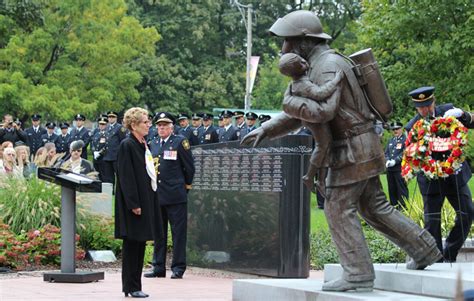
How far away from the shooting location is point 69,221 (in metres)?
12.7

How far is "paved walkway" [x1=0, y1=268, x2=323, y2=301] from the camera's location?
1116 cm

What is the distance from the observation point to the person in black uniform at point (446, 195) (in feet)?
38.1

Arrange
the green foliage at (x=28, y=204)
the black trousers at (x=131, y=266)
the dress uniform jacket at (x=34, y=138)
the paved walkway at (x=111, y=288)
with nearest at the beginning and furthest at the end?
the black trousers at (x=131, y=266), the paved walkway at (x=111, y=288), the green foliage at (x=28, y=204), the dress uniform jacket at (x=34, y=138)

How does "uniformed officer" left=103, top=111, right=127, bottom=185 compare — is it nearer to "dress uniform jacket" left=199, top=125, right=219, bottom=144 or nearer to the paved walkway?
"dress uniform jacket" left=199, top=125, right=219, bottom=144

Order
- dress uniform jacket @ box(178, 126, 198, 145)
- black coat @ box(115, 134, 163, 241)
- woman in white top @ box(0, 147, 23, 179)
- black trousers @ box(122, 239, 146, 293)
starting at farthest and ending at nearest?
dress uniform jacket @ box(178, 126, 198, 145) → woman in white top @ box(0, 147, 23, 179) → black trousers @ box(122, 239, 146, 293) → black coat @ box(115, 134, 163, 241)

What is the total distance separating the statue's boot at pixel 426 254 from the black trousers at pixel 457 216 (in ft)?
7.36

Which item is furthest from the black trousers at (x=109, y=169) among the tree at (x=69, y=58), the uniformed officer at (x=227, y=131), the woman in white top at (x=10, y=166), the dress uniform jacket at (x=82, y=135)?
the tree at (x=69, y=58)

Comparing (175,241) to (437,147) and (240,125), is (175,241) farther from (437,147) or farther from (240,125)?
(240,125)

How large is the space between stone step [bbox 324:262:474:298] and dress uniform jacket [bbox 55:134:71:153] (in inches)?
840

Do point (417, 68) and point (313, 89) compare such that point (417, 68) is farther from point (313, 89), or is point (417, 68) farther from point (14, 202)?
point (313, 89)

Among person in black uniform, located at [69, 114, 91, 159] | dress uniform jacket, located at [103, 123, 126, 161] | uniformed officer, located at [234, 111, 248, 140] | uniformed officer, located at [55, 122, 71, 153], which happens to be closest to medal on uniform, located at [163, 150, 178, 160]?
uniformed officer, located at [234, 111, 248, 140]

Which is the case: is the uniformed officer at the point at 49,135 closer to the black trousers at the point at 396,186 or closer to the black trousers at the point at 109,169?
the black trousers at the point at 109,169

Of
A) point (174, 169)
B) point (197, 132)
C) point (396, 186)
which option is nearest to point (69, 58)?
point (197, 132)

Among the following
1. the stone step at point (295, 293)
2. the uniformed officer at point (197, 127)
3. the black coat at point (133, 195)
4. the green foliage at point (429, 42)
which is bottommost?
the stone step at point (295, 293)
